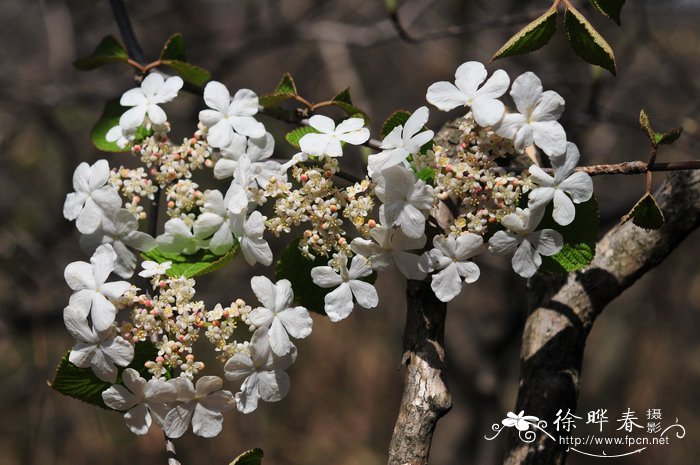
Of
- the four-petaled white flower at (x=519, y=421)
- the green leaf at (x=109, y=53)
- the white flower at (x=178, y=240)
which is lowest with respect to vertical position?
the four-petaled white flower at (x=519, y=421)

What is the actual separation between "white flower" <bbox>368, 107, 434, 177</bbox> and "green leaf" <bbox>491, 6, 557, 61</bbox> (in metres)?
0.11

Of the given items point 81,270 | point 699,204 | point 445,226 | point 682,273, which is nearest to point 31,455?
point 81,270

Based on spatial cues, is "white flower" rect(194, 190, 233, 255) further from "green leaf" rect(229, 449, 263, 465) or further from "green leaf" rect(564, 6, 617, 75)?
"green leaf" rect(564, 6, 617, 75)

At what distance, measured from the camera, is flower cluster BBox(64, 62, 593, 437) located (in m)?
0.70

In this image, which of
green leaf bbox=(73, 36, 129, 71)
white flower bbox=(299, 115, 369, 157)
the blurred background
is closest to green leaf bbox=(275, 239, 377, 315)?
white flower bbox=(299, 115, 369, 157)

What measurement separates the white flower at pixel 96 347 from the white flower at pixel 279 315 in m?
0.14

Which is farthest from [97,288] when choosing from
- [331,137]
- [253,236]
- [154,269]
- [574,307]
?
[574,307]

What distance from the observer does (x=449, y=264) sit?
0.73 metres

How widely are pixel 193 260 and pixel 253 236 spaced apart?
12 centimetres

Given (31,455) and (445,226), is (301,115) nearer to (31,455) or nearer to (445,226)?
(445,226)

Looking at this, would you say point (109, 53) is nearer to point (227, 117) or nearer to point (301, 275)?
point (227, 117)

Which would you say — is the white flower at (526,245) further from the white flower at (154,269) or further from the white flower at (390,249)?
the white flower at (154,269)

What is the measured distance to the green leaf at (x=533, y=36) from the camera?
2.29ft

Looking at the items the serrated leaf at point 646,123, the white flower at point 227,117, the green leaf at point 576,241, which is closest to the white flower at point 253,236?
the white flower at point 227,117
